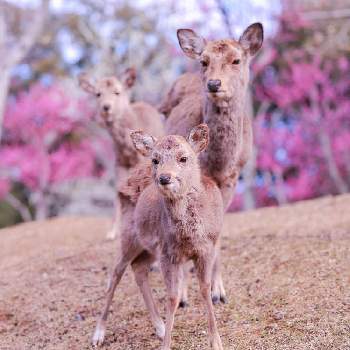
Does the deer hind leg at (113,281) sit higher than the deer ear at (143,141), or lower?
lower

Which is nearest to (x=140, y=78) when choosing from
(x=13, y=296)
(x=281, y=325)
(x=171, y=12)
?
(x=171, y=12)

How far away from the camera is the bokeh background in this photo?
16.0 meters

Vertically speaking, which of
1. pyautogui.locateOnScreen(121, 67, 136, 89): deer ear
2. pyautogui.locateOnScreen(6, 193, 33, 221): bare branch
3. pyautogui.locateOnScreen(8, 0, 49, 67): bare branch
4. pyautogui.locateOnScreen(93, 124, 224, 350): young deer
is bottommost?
pyautogui.locateOnScreen(6, 193, 33, 221): bare branch

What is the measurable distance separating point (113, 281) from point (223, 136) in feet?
4.93

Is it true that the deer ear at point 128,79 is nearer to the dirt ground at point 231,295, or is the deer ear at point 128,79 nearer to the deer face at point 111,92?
the deer face at point 111,92

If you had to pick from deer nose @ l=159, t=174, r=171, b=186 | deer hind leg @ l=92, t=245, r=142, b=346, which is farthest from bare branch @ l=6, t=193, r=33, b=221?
deer nose @ l=159, t=174, r=171, b=186

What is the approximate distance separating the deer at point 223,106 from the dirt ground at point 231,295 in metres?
0.49

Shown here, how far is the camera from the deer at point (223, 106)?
505 centimetres

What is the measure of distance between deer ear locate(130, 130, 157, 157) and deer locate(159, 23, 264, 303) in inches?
28.8

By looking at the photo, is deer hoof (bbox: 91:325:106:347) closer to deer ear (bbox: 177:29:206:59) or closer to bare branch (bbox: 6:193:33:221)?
deer ear (bbox: 177:29:206:59)

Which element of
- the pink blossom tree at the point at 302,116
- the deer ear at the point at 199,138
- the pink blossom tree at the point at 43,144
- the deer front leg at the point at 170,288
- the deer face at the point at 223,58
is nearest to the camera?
the deer front leg at the point at 170,288

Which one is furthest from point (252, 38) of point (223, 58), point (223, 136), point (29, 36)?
point (29, 36)

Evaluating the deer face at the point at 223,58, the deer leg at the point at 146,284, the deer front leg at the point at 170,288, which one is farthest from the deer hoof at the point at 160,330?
the deer face at the point at 223,58

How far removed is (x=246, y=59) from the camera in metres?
5.41
